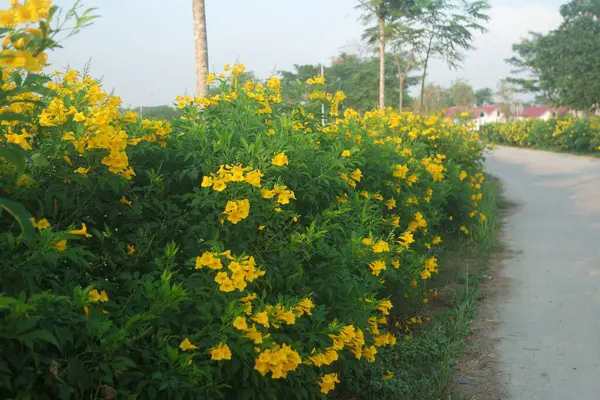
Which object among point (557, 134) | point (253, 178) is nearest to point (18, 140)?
point (253, 178)

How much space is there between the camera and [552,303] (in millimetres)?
4859

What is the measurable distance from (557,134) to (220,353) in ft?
83.4

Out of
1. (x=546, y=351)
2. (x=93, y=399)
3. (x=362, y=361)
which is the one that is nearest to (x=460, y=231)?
(x=546, y=351)

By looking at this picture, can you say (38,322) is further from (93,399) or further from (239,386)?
(239,386)

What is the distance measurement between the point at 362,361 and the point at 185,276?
3.74ft

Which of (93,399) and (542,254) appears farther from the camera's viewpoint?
(542,254)

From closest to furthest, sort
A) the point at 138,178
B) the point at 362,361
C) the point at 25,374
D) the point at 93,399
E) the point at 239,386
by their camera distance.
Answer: the point at 25,374
the point at 93,399
the point at 239,386
the point at 138,178
the point at 362,361

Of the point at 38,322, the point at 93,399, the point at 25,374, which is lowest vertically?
the point at 93,399

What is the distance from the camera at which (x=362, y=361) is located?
10.1 feet

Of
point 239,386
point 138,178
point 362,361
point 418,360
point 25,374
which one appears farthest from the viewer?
point 418,360

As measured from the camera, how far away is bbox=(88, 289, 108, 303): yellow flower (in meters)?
1.89

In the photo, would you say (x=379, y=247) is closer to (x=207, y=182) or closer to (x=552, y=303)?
(x=207, y=182)

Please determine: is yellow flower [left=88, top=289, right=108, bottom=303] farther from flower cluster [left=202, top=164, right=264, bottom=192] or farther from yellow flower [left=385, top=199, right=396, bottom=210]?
yellow flower [left=385, top=199, right=396, bottom=210]

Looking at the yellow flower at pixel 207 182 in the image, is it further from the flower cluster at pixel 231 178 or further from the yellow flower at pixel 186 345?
the yellow flower at pixel 186 345
